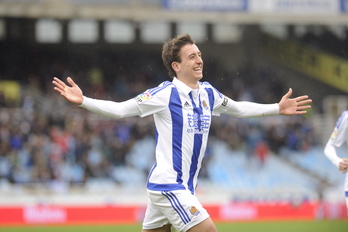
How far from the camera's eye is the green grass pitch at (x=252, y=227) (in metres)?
13.9

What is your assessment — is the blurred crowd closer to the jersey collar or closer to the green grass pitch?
the green grass pitch

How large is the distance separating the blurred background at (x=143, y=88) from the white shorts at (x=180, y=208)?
10.0m

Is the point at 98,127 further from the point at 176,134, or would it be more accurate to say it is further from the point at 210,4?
the point at 176,134

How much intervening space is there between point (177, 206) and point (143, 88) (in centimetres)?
1663

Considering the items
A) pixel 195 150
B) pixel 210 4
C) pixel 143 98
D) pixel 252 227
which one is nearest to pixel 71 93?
pixel 143 98

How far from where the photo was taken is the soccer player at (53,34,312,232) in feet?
17.5

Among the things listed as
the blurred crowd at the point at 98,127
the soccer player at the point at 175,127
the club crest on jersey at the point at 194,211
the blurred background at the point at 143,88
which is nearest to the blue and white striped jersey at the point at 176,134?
the soccer player at the point at 175,127

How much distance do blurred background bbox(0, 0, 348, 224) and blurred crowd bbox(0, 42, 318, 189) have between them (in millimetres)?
36

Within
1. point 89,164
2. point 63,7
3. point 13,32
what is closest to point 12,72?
point 13,32

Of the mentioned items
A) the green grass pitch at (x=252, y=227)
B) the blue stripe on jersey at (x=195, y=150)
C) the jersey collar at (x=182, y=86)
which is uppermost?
the jersey collar at (x=182, y=86)

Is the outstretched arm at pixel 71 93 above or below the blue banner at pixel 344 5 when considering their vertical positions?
below

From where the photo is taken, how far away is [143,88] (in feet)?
71.8

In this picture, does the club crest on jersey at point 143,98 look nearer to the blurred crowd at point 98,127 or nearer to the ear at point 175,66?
the ear at point 175,66

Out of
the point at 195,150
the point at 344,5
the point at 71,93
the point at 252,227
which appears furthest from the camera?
the point at 344,5
